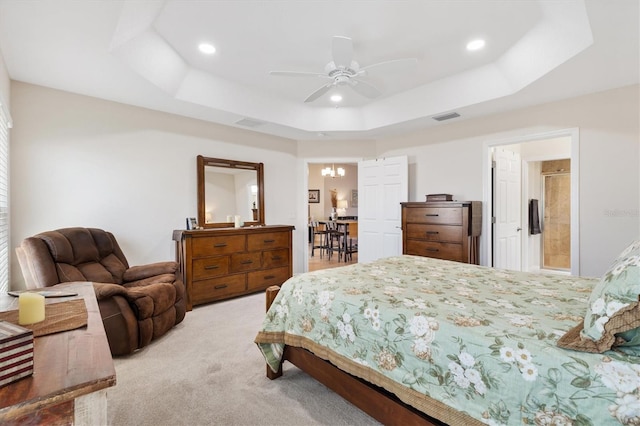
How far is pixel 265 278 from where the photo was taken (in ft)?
14.8

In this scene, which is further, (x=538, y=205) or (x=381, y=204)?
(x=538, y=205)

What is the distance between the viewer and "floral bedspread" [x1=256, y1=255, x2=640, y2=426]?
3.23 feet

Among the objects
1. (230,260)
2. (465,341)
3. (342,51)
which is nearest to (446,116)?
(342,51)

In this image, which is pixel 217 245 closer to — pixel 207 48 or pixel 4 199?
pixel 4 199

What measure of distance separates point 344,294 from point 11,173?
348cm

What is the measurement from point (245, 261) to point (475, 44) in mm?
3667


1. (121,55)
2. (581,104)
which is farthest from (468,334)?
(581,104)

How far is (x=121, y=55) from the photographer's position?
8.56ft

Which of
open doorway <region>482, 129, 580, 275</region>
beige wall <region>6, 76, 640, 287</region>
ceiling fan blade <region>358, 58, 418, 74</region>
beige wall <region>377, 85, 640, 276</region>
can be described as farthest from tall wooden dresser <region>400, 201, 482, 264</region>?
ceiling fan blade <region>358, 58, 418, 74</region>

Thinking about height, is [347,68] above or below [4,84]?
above

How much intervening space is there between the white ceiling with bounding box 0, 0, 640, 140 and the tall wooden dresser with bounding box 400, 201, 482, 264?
4.22 ft

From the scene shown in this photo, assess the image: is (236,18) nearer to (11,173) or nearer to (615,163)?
(11,173)

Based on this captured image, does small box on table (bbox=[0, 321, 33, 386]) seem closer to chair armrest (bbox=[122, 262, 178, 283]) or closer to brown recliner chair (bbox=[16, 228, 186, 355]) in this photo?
brown recliner chair (bbox=[16, 228, 186, 355])

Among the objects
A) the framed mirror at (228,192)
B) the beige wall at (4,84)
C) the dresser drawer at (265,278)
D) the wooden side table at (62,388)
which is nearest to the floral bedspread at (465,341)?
the wooden side table at (62,388)
